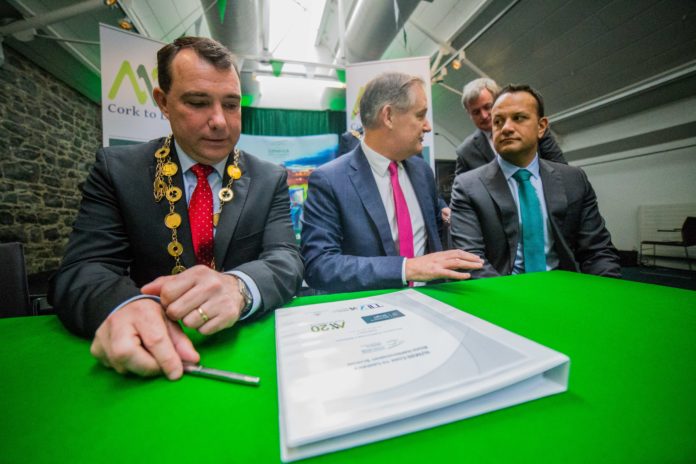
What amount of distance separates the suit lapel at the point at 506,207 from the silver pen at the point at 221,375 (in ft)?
4.32

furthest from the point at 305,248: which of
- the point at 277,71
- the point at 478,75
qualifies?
the point at 478,75

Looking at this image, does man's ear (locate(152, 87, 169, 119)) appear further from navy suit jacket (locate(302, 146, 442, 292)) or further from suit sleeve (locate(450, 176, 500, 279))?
suit sleeve (locate(450, 176, 500, 279))

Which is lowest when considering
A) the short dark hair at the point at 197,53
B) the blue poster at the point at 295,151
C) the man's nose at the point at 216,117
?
the man's nose at the point at 216,117

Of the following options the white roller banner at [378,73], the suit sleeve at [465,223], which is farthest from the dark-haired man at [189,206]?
the white roller banner at [378,73]

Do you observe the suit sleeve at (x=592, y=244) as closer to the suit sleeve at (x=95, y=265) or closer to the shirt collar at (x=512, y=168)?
the shirt collar at (x=512, y=168)

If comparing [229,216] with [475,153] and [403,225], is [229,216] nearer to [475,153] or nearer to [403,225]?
[403,225]

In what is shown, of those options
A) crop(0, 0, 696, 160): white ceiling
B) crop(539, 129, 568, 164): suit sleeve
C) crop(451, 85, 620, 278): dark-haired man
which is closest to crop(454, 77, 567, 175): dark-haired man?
crop(539, 129, 568, 164): suit sleeve

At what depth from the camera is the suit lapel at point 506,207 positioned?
4.36 feet

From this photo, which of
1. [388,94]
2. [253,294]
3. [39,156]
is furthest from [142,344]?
[39,156]

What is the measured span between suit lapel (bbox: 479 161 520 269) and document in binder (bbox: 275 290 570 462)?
1.02 meters

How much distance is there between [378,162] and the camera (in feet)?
4.92

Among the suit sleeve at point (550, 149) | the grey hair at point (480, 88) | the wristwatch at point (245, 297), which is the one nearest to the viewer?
the wristwatch at point (245, 297)

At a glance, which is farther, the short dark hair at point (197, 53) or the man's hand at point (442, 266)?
the short dark hair at point (197, 53)

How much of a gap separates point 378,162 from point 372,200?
0.29 metres
